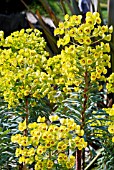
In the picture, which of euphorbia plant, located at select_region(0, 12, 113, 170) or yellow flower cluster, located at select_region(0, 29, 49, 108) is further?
yellow flower cluster, located at select_region(0, 29, 49, 108)

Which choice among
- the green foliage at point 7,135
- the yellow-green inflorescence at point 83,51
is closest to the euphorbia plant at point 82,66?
the yellow-green inflorescence at point 83,51

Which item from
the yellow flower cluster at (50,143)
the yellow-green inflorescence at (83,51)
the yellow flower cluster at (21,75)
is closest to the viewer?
the yellow flower cluster at (50,143)

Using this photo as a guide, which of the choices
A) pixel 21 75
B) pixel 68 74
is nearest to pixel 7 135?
pixel 21 75

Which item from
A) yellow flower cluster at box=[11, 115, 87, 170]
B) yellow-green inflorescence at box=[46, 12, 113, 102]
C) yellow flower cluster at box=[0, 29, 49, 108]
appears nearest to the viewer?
yellow flower cluster at box=[11, 115, 87, 170]

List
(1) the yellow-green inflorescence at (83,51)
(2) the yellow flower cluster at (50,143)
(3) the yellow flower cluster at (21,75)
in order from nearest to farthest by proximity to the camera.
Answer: (2) the yellow flower cluster at (50,143) < (1) the yellow-green inflorescence at (83,51) < (3) the yellow flower cluster at (21,75)

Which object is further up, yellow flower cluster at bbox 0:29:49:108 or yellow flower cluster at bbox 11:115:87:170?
yellow flower cluster at bbox 0:29:49:108

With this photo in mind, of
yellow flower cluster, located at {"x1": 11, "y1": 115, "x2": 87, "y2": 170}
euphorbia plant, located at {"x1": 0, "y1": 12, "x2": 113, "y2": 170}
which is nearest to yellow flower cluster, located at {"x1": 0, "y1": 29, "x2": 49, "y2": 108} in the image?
euphorbia plant, located at {"x1": 0, "y1": 12, "x2": 113, "y2": 170}

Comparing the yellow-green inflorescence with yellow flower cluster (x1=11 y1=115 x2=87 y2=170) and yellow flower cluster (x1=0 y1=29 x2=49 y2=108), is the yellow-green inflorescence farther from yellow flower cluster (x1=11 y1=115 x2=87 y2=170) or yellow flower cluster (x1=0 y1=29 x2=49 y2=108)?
yellow flower cluster (x1=11 y1=115 x2=87 y2=170)

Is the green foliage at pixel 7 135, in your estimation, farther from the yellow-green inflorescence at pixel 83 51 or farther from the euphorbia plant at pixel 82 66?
the yellow-green inflorescence at pixel 83 51

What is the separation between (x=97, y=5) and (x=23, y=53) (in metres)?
2.09

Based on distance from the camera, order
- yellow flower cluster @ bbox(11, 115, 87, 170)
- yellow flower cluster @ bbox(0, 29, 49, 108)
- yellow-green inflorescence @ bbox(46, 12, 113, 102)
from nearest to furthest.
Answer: yellow flower cluster @ bbox(11, 115, 87, 170) < yellow-green inflorescence @ bbox(46, 12, 113, 102) < yellow flower cluster @ bbox(0, 29, 49, 108)

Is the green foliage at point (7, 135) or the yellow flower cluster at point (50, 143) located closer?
the yellow flower cluster at point (50, 143)

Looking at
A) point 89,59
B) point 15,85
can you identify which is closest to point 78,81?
point 89,59

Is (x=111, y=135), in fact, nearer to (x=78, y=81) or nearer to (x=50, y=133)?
(x=78, y=81)
